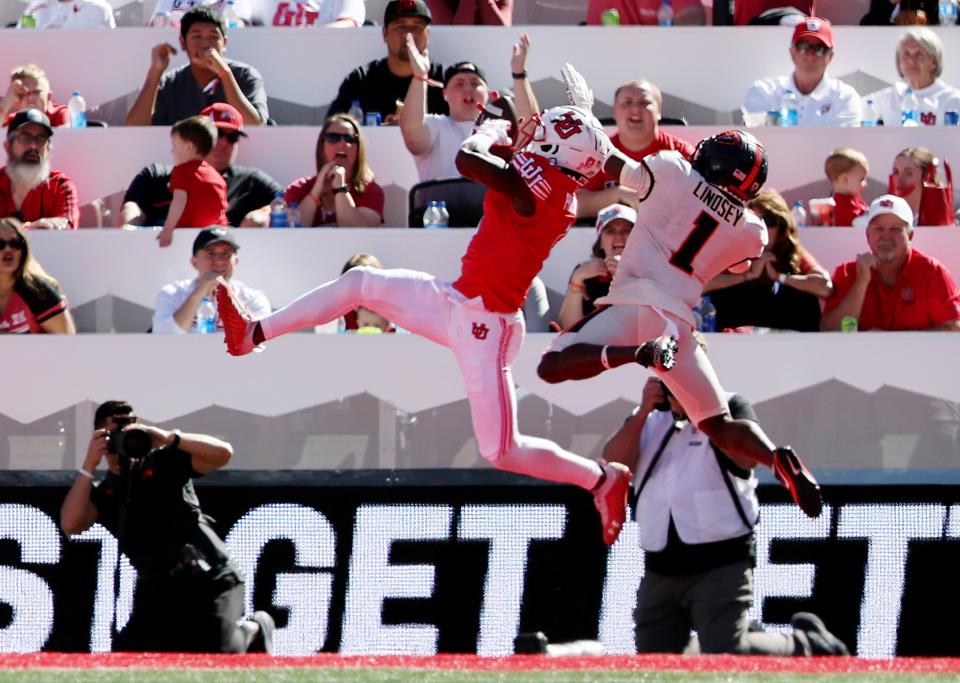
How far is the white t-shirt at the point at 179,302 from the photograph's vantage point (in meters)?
8.91

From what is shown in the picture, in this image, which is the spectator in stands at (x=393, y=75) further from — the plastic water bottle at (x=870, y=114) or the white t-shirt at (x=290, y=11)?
the plastic water bottle at (x=870, y=114)

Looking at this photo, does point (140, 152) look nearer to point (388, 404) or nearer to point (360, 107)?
point (360, 107)

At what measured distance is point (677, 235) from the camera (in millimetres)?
6512

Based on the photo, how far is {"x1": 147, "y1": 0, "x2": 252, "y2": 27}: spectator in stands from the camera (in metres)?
11.8

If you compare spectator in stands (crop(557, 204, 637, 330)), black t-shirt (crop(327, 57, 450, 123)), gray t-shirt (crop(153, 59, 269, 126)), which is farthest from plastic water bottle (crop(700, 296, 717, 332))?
gray t-shirt (crop(153, 59, 269, 126))

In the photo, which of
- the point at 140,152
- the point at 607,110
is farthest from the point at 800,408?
the point at 140,152

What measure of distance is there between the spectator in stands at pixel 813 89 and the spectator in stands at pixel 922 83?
27 cm

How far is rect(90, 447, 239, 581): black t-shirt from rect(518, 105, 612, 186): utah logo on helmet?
2.06 m

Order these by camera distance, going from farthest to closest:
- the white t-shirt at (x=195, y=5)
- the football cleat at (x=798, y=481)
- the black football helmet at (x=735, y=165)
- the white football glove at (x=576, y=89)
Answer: the white t-shirt at (x=195, y=5) → the white football glove at (x=576, y=89) → the black football helmet at (x=735, y=165) → the football cleat at (x=798, y=481)

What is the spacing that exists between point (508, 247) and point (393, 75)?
4307mm

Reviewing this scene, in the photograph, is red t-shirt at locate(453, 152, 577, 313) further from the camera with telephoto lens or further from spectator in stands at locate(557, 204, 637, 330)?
spectator in stands at locate(557, 204, 637, 330)

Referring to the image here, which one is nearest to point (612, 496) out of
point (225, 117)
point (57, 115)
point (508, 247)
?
point (508, 247)

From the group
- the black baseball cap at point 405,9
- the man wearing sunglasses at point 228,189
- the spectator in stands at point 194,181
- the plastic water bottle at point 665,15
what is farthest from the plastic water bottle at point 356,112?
the plastic water bottle at point 665,15

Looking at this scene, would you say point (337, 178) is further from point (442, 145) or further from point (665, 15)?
point (665, 15)
